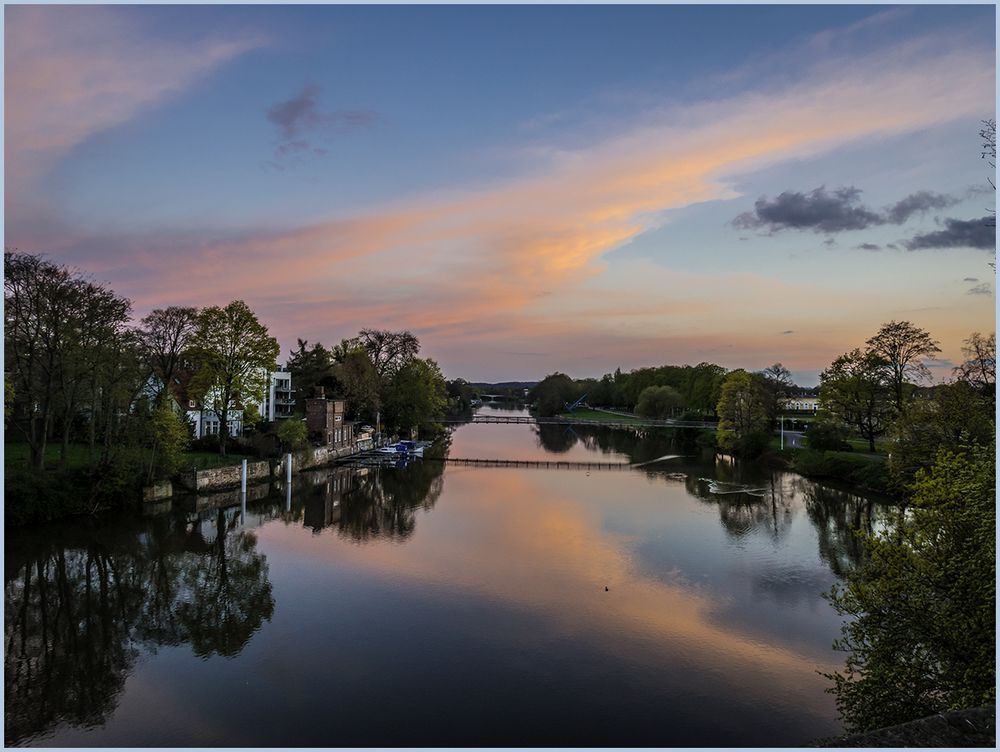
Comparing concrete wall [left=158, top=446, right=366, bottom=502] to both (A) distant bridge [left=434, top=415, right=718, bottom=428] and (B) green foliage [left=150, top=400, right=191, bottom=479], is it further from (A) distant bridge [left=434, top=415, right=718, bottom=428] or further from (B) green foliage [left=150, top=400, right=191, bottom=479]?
(A) distant bridge [left=434, top=415, right=718, bottom=428]

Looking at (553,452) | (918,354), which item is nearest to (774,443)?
(918,354)

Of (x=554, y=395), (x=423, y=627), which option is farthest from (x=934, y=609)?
(x=554, y=395)

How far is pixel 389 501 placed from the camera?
3138cm

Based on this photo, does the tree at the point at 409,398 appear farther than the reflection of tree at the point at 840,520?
Yes

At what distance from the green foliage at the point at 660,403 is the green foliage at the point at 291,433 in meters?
54.6

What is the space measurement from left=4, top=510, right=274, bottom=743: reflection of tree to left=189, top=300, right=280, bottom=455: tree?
43.6ft

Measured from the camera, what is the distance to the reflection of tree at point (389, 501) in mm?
25031

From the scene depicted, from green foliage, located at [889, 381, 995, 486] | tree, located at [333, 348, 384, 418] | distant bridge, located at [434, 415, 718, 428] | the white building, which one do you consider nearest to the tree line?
tree, located at [333, 348, 384, 418]

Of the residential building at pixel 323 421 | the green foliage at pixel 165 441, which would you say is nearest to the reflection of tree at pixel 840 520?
the green foliage at pixel 165 441

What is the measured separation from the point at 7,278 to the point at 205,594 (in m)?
13.7

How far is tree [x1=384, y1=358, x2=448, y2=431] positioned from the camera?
5809 centimetres

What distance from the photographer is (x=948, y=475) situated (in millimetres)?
10547

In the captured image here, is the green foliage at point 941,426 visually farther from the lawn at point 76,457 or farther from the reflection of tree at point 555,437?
the reflection of tree at point 555,437

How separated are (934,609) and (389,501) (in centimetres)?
2463
